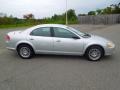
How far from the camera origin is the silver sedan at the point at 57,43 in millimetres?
6840

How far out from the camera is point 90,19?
4281 cm

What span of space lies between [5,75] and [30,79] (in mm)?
892

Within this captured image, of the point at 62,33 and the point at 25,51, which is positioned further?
the point at 25,51

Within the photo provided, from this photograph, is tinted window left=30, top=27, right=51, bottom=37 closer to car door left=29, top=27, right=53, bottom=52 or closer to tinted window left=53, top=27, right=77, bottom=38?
car door left=29, top=27, right=53, bottom=52

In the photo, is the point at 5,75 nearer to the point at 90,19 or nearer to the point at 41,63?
the point at 41,63

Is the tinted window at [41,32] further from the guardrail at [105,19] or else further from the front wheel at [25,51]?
the guardrail at [105,19]

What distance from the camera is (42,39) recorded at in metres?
7.01

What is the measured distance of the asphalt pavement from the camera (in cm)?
448

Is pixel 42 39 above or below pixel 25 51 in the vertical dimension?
above

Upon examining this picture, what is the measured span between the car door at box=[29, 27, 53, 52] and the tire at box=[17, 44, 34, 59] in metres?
0.28

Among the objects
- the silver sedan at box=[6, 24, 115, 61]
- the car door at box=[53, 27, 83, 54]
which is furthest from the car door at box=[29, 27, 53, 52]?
the car door at box=[53, 27, 83, 54]

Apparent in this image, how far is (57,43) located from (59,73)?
5.95ft

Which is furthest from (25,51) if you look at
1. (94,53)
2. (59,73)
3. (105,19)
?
(105,19)

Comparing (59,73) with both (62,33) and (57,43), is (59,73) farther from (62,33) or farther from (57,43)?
(62,33)
